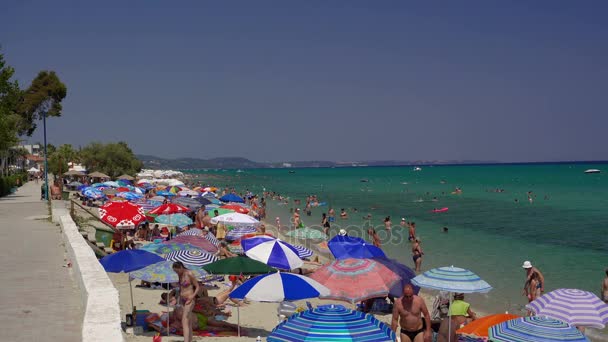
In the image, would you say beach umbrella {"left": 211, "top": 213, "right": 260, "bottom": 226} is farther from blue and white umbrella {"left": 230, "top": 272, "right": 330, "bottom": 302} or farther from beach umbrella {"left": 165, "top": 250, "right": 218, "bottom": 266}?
blue and white umbrella {"left": 230, "top": 272, "right": 330, "bottom": 302}

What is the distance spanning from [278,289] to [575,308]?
4168 mm

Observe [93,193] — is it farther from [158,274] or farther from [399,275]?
[399,275]

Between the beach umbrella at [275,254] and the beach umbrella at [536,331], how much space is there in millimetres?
6024

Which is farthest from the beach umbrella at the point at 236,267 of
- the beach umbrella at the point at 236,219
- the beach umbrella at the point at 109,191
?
the beach umbrella at the point at 109,191

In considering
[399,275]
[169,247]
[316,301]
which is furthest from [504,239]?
[169,247]

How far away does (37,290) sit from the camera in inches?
334

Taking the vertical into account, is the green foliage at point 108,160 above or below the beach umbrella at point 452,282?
above

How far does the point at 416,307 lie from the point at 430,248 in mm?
16270

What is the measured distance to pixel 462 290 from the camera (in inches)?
289

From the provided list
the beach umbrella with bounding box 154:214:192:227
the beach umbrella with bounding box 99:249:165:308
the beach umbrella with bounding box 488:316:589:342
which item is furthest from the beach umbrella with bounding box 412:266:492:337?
the beach umbrella with bounding box 154:214:192:227

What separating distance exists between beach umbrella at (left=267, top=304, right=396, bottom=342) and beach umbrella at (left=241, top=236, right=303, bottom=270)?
5.75m

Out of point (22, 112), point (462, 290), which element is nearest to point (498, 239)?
point (462, 290)

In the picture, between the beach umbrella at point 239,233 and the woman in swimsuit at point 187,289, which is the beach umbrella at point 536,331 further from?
the beach umbrella at point 239,233

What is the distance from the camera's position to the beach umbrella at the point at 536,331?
5.61 metres
